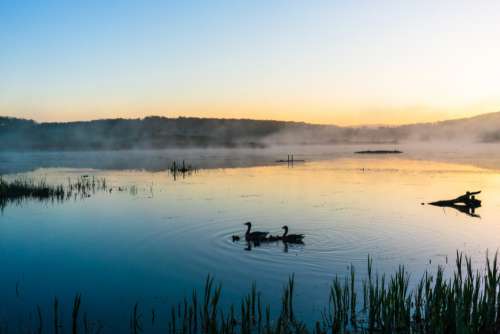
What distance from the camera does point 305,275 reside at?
1135 cm

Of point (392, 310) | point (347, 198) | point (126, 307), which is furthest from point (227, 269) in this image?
point (347, 198)

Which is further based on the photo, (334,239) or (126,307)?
(334,239)

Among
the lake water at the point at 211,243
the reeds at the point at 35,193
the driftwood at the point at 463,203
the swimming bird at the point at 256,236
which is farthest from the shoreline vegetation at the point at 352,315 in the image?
the reeds at the point at 35,193

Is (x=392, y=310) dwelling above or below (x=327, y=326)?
above

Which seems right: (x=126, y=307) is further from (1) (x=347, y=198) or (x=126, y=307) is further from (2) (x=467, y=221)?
(1) (x=347, y=198)

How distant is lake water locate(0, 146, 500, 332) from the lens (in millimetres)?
10484

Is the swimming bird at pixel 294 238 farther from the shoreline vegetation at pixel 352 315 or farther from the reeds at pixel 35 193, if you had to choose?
the reeds at pixel 35 193

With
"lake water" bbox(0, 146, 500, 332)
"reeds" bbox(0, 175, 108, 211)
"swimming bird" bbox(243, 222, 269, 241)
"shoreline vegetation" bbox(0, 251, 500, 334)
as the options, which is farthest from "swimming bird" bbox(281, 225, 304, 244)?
"reeds" bbox(0, 175, 108, 211)

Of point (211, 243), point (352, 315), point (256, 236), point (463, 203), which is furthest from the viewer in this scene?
point (463, 203)

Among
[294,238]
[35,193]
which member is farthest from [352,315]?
[35,193]

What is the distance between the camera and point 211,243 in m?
15.0

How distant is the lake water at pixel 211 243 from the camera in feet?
34.4

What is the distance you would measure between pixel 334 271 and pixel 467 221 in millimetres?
9499

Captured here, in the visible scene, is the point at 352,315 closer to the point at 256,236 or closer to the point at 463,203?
the point at 256,236
